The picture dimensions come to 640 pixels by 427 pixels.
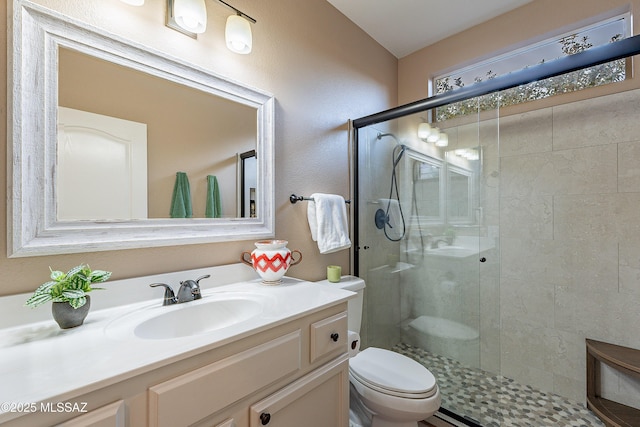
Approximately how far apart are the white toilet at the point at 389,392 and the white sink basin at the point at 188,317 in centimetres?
73

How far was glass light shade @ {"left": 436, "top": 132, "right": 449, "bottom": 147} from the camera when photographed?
→ 5.98 ft

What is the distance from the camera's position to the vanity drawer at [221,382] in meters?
→ 0.62

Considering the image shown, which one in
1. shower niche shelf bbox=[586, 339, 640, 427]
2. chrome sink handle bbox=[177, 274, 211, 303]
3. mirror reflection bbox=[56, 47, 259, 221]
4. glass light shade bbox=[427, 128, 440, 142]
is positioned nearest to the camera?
mirror reflection bbox=[56, 47, 259, 221]

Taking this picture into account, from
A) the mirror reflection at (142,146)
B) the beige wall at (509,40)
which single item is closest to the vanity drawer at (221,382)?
the mirror reflection at (142,146)

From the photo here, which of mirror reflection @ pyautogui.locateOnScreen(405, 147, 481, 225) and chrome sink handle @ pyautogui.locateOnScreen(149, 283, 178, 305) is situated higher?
mirror reflection @ pyautogui.locateOnScreen(405, 147, 481, 225)

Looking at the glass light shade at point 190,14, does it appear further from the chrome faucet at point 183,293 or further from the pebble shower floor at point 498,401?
the pebble shower floor at point 498,401

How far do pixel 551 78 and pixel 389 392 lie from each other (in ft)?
7.06

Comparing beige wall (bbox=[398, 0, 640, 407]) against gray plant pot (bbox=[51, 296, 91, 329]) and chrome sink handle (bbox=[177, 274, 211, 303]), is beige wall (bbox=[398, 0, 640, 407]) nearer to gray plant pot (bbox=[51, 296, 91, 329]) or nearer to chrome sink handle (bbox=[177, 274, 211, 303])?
chrome sink handle (bbox=[177, 274, 211, 303])

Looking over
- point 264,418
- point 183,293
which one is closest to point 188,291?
point 183,293

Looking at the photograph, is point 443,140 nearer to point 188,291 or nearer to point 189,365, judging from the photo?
point 188,291

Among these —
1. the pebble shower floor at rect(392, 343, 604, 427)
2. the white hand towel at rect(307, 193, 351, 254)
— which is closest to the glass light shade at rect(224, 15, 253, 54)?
the white hand towel at rect(307, 193, 351, 254)

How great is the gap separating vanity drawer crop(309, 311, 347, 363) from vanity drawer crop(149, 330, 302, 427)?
70 mm

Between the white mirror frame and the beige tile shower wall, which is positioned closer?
the white mirror frame

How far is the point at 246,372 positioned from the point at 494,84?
1.73 m
